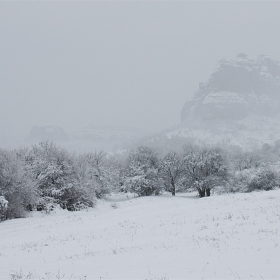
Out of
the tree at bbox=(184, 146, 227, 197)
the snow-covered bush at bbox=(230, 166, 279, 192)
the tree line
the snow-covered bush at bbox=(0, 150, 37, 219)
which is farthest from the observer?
the tree at bbox=(184, 146, 227, 197)

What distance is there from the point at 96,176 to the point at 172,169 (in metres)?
17.7

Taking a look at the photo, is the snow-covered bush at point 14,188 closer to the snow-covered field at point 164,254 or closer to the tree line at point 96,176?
the tree line at point 96,176

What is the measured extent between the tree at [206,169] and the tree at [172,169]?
2.34 meters

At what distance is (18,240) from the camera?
760 inches

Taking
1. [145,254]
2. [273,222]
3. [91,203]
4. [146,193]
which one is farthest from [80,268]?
[146,193]

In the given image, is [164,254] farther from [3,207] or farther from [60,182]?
[60,182]

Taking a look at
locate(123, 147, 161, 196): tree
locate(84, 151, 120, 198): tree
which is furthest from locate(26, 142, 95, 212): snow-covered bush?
locate(84, 151, 120, 198): tree

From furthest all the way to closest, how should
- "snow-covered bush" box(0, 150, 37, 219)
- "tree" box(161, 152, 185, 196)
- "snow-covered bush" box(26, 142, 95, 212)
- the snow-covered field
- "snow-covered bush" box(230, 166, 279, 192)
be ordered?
1. "tree" box(161, 152, 185, 196)
2. "snow-covered bush" box(230, 166, 279, 192)
3. "snow-covered bush" box(26, 142, 95, 212)
4. "snow-covered bush" box(0, 150, 37, 219)
5. the snow-covered field

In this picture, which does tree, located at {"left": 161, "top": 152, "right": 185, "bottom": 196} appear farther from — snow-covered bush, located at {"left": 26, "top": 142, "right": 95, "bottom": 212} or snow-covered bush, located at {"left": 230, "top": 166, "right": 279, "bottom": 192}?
snow-covered bush, located at {"left": 26, "top": 142, "right": 95, "bottom": 212}

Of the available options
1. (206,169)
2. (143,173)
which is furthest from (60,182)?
(206,169)

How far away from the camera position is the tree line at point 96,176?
103 ft

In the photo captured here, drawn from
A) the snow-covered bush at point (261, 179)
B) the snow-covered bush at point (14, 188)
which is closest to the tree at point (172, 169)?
the snow-covered bush at point (261, 179)

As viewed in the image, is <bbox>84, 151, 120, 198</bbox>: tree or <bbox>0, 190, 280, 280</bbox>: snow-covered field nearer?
<bbox>0, 190, 280, 280</bbox>: snow-covered field

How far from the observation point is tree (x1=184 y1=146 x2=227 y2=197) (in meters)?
49.6
